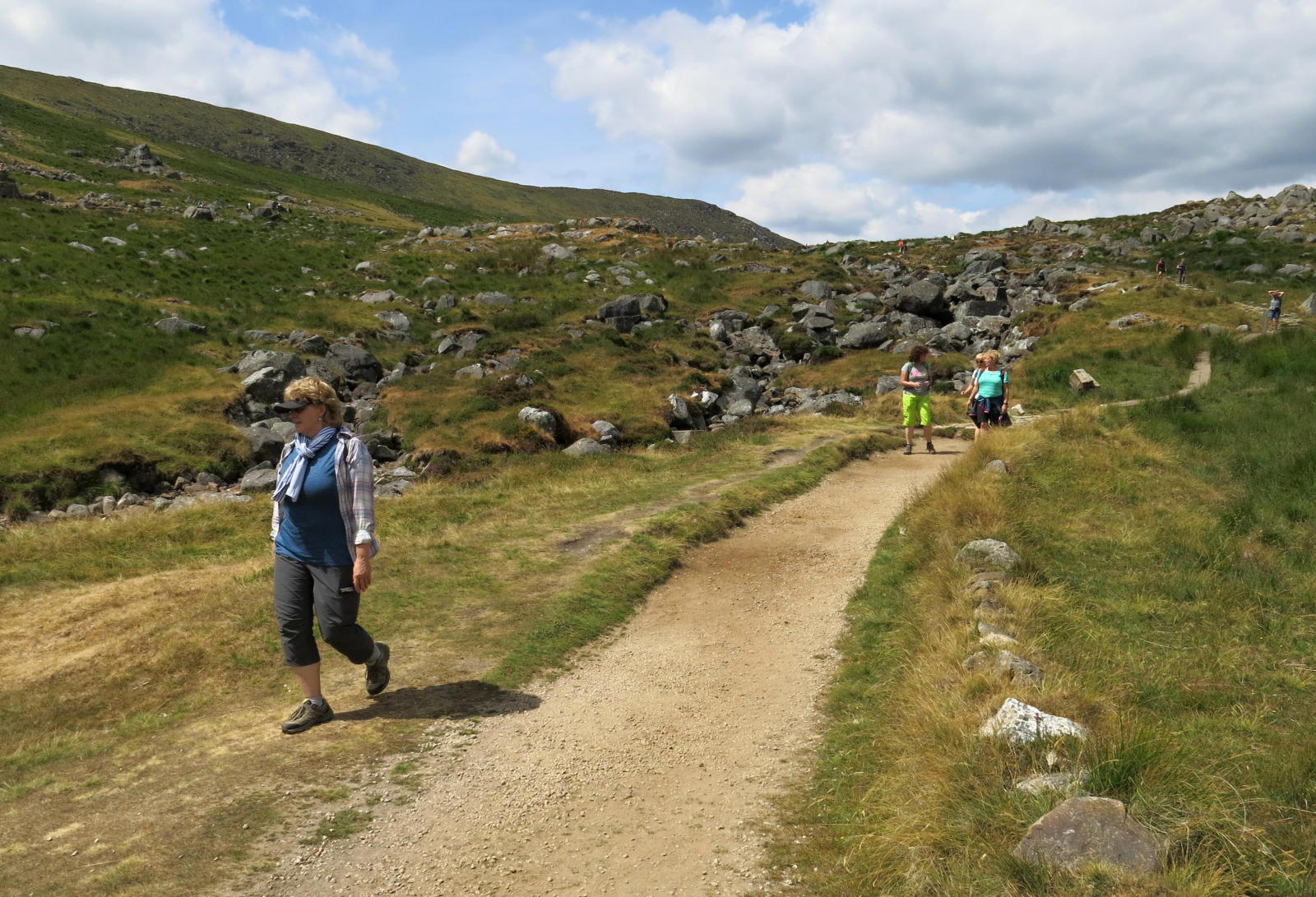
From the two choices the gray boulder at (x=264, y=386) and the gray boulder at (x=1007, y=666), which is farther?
the gray boulder at (x=264, y=386)

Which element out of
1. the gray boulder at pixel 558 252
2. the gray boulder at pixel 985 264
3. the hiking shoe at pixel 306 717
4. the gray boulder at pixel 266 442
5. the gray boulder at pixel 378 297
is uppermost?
the gray boulder at pixel 558 252

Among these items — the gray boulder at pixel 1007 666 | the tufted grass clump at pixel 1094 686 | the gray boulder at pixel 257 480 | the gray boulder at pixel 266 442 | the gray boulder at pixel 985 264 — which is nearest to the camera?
the tufted grass clump at pixel 1094 686

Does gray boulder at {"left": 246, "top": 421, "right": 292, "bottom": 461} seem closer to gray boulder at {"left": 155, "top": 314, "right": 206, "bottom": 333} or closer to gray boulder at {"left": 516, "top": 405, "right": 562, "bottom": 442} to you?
gray boulder at {"left": 516, "top": 405, "right": 562, "bottom": 442}

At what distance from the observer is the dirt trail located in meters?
4.87

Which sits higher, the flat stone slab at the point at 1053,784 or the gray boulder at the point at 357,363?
the gray boulder at the point at 357,363

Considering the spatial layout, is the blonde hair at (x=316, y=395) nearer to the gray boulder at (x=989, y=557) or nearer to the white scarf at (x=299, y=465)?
the white scarf at (x=299, y=465)

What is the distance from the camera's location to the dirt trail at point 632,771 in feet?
16.0

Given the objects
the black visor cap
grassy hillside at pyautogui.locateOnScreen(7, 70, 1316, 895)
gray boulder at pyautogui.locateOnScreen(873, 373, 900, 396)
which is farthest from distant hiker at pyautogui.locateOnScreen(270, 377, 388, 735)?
gray boulder at pyautogui.locateOnScreen(873, 373, 900, 396)

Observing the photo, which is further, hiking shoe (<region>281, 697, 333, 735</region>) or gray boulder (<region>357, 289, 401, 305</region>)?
gray boulder (<region>357, 289, 401, 305</region>)

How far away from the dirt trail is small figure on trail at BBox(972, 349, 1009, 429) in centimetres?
869

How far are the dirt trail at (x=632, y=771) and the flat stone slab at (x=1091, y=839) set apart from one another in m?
1.68

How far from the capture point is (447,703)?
7180 millimetres

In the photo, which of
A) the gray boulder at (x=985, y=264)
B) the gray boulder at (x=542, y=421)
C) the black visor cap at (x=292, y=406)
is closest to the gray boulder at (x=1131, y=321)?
the gray boulder at (x=985, y=264)

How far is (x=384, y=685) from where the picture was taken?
23.7 ft
